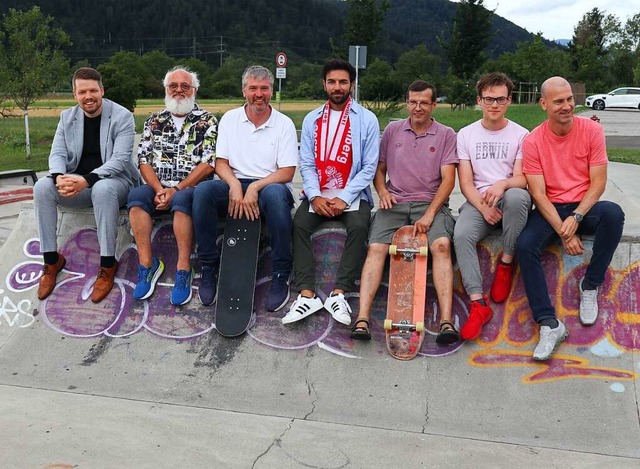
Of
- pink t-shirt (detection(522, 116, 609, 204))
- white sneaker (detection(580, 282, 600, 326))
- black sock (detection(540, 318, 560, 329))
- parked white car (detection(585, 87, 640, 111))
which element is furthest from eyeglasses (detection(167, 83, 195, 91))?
parked white car (detection(585, 87, 640, 111))

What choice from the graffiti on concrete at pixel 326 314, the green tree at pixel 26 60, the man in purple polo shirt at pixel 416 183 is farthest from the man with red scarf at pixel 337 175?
the green tree at pixel 26 60

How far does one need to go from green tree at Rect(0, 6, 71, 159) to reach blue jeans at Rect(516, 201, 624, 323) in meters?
15.7

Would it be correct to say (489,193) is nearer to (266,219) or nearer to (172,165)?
(266,219)

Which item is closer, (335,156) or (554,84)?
(554,84)

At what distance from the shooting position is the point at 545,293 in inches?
169

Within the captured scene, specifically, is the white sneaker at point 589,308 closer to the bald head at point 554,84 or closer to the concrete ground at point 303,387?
the concrete ground at point 303,387

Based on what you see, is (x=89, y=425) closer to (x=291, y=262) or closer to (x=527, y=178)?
(x=291, y=262)

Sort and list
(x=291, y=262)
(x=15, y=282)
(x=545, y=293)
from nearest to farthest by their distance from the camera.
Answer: (x=545, y=293) → (x=291, y=262) → (x=15, y=282)

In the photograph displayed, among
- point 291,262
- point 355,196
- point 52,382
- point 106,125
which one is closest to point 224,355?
point 291,262

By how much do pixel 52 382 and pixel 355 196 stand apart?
2.55 metres

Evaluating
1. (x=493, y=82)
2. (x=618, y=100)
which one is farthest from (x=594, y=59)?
(x=493, y=82)

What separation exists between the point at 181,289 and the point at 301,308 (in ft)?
3.32

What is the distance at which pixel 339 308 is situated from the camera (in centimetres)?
457

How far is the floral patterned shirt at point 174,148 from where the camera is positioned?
17.2 feet
